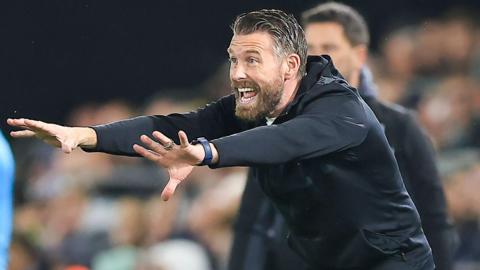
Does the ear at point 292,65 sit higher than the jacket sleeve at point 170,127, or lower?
higher

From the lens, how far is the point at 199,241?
249 inches

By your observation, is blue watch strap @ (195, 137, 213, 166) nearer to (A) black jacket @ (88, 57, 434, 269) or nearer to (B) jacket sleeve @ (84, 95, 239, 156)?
(A) black jacket @ (88, 57, 434, 269)

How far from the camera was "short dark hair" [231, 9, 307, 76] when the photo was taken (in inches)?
132

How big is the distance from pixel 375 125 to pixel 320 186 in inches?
9.3

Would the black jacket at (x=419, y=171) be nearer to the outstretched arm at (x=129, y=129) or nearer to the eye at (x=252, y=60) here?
the outstretched arm at (x=129, y=129)

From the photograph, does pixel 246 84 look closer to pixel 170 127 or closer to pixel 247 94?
pixel 247 94

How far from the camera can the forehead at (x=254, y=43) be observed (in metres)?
3.34

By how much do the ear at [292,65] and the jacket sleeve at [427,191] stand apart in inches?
40.8

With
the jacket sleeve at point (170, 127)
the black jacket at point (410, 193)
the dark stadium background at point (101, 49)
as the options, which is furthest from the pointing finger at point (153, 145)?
the dark stadium background at point (101, 49)

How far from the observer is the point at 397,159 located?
14.2 ft

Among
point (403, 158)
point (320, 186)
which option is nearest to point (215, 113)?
point (320, 186)

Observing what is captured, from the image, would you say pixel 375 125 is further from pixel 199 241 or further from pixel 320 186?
pixel 199 241

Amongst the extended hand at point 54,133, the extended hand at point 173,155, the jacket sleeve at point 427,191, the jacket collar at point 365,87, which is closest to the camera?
the extended hand at point 173,155

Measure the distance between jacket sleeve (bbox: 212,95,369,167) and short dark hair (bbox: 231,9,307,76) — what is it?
24cm
